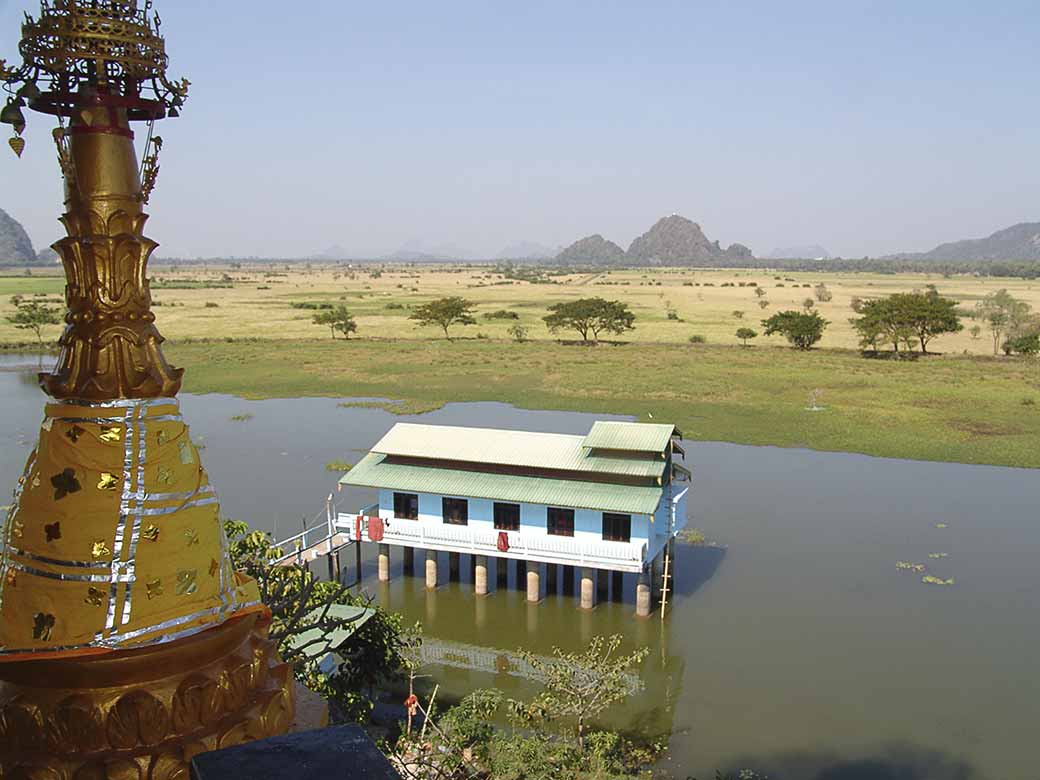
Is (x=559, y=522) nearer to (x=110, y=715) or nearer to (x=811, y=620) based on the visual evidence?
(x=811, y=620)

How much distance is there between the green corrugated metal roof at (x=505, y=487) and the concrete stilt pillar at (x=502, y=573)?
345cm

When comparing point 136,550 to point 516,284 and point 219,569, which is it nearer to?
point 219,569

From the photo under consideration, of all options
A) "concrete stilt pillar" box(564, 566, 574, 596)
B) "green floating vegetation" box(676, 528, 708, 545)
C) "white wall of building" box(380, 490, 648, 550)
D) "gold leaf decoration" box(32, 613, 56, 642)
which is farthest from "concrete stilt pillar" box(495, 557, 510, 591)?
"gold leaf decoration" box(32, 613, 56, 642)

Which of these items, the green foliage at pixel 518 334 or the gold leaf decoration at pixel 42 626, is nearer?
the gold leaf decoration at pixel 42 626

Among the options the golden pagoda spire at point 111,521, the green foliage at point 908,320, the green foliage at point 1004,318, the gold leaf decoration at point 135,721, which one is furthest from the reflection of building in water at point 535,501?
the green foliage at point 1004,318

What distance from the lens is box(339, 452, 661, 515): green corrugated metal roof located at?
2602 cm

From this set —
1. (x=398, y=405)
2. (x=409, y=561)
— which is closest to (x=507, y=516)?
(x=409, y=561)

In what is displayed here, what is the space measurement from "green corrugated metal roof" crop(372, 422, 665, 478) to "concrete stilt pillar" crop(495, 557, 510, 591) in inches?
152

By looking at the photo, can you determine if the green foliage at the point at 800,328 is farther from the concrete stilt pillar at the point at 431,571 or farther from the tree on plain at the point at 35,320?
the tree on plain at the point at 35,320

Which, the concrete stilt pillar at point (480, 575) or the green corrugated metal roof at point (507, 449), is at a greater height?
the green corrugated metal roof at point (507, 449)

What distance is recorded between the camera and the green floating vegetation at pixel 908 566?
3128 cm

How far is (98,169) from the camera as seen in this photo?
5.95m

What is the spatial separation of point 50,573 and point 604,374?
65562mm

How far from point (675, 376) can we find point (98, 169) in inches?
2553
